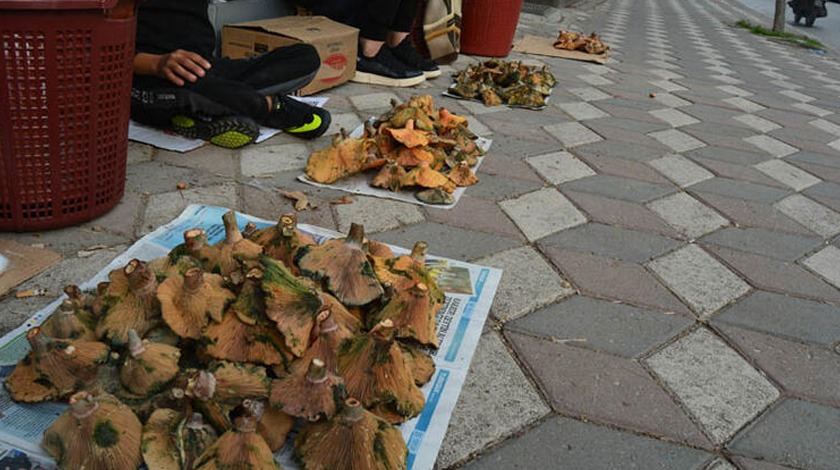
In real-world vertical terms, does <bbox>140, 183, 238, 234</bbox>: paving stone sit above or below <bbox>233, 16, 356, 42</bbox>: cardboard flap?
below

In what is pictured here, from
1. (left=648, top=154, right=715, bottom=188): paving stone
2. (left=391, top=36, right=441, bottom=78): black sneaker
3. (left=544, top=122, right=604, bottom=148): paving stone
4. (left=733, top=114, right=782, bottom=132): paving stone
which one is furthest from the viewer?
(left=391, top=36, right=441, bottom=78): black sneaker

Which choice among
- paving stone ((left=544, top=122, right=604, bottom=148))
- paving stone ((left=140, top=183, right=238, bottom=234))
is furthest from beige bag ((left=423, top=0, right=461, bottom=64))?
paving stone ((left=140, top=183, right=238, bottom=234))

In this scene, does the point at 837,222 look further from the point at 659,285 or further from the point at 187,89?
the point at 187,89

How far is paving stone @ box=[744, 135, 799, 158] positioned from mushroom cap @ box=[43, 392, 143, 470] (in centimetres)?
357

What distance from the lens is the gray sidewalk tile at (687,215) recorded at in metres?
2.51

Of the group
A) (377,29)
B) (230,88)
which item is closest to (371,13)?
(377,29)

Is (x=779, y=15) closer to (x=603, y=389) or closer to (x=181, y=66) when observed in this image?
(x=181, y=66)

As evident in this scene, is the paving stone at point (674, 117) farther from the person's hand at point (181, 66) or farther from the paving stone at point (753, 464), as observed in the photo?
the paving stone at point (753, 464)

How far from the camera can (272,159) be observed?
2.70 meters

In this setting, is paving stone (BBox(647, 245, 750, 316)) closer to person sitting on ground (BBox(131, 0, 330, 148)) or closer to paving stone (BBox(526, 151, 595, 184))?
paving stone (BBox(526, 151, 595, 184))

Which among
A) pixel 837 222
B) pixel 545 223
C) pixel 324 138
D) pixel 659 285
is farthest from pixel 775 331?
pixel 324 138

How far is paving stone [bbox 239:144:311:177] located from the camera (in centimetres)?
258

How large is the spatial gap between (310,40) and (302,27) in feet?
0.91

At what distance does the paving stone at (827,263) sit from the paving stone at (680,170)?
26.7 inches
